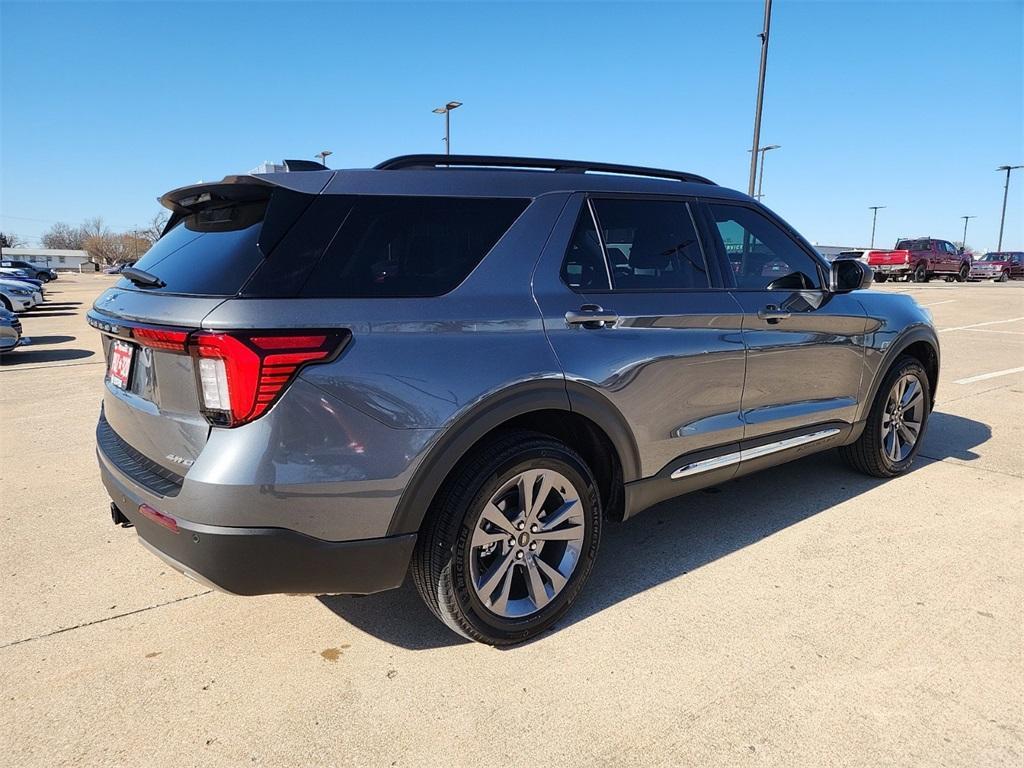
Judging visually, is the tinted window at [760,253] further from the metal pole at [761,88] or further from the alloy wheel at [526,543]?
→ the metal pole at [761,88]

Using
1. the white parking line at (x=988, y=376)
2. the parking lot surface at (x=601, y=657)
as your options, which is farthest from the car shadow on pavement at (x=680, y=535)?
the white parking line at (x=988, y=376)

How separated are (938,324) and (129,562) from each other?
16.1 metres

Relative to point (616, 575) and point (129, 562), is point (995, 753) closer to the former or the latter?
point (616, 575)

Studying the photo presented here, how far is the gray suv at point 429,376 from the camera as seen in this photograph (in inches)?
85.6

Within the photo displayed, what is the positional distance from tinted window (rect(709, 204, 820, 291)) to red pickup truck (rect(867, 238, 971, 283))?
102 feet

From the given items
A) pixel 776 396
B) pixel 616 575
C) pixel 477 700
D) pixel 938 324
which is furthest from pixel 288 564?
pixel 938 324

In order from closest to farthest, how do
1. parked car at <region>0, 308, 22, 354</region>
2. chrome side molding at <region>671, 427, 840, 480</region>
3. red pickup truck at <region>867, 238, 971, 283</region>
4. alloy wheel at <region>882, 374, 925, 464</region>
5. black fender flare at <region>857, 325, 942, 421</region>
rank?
chrome side molding at <region>671, 427, 840, 480</region> < black fender flare at <region>857, 325, 942, 421</region> < alloy wheel at <region>882, 374, 925, 464</region> < parked car at <region>0, 308, 22, 354</region> < red pickup truck at <region>867, 238, 971, 283</region>

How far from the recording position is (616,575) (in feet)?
10.9

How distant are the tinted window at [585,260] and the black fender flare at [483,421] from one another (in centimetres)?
45

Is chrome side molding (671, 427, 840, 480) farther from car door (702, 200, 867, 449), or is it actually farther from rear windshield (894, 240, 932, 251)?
rear windshield (894, 240, 932, 251)

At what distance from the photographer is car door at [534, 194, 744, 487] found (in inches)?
111

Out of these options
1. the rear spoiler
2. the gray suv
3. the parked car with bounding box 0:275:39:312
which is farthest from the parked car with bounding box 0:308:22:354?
the parked car with bounding box 0:275:39:312

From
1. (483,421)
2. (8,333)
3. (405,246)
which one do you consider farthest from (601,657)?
(8,333)

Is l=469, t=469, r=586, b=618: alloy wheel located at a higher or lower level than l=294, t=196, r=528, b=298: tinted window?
lower
